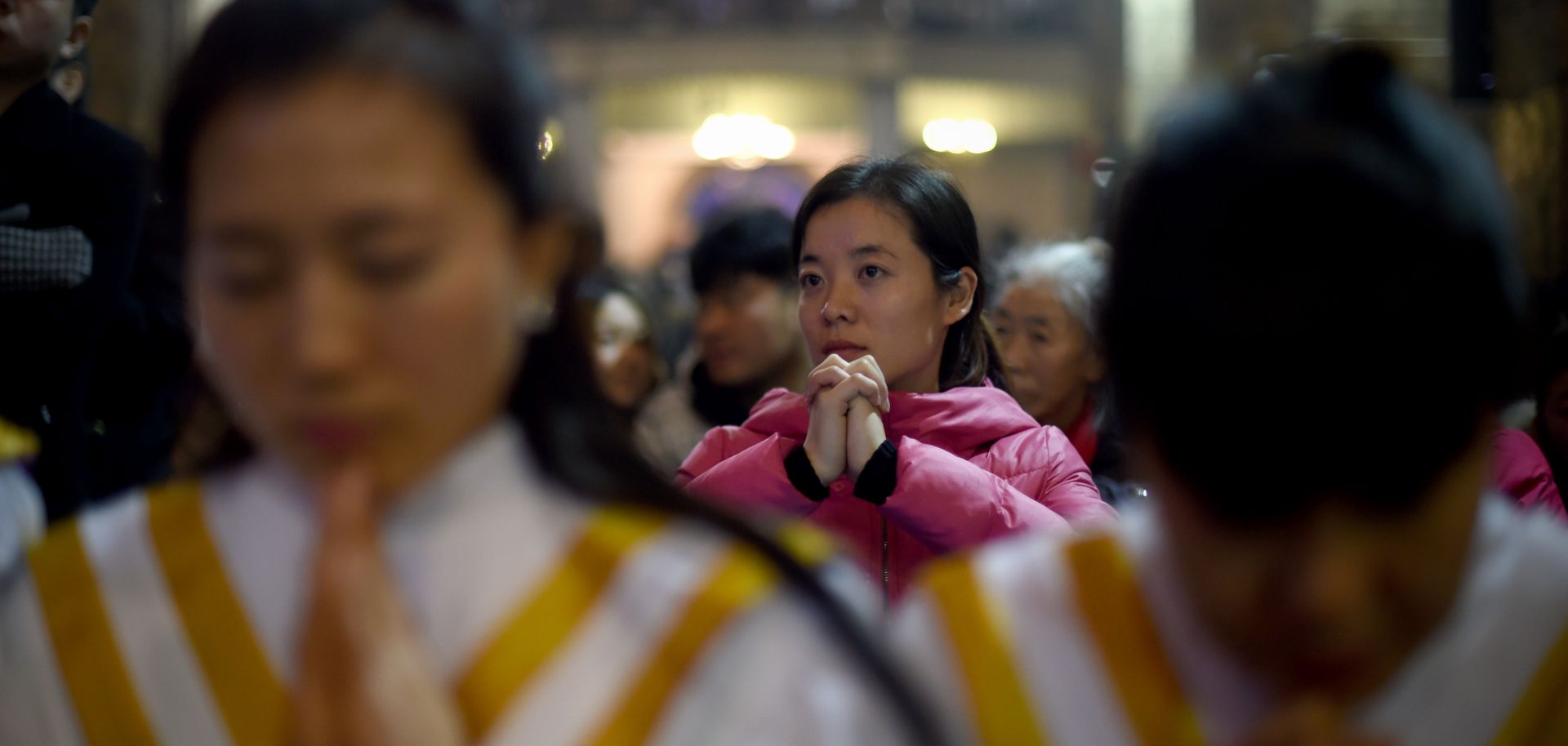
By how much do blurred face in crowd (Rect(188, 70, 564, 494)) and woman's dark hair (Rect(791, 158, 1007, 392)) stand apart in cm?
154

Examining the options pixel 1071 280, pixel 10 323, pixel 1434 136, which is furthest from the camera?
pixel 1071 280

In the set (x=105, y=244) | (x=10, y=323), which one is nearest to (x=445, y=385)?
(x=10, y=323)

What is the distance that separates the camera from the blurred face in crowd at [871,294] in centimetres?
244

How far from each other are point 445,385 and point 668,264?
14.3 m

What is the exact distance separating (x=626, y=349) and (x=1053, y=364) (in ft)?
6.63

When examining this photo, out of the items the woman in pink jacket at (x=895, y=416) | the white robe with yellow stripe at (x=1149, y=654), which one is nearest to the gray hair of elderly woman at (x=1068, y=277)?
the woman in pink jacket at (x=895, y=416)

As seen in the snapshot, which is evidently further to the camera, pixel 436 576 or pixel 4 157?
pixel 4 157

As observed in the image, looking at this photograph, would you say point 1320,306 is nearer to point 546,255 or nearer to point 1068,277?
point 546,255

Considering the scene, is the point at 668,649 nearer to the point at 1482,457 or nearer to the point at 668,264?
the point at 1482,457

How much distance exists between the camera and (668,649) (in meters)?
1.03

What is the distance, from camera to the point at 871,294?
245 cm

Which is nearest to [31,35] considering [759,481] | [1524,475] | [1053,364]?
[759,481]

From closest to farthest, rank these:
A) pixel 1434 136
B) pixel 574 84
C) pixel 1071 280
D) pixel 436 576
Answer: pixel 1434 136 < pixel 436 576 < pixel 1071 280 < pixel 574 84

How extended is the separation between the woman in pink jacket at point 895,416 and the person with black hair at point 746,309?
3.65ft
